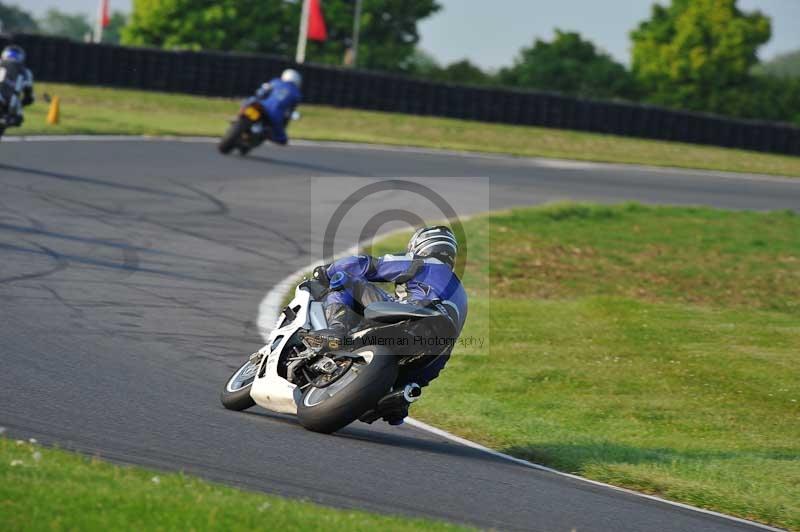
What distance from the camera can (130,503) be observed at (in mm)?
5230

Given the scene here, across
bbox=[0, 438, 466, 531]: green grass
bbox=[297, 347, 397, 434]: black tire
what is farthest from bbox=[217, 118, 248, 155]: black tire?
bbox=[0, 438, 466, 531]: green grass

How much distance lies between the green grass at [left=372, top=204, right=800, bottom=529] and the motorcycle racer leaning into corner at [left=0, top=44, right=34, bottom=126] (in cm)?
568

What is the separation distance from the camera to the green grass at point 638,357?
834cm

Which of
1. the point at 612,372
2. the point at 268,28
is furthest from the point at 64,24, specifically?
the point at 612,372

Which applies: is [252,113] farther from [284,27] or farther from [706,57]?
[284,27]

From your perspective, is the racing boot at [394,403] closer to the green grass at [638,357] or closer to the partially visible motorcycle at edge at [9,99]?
the green grass at [638,357]

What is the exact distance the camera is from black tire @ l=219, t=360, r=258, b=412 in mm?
7837

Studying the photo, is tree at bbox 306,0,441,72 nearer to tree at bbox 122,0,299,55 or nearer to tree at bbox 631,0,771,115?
tree at bbox 122,0,299,55

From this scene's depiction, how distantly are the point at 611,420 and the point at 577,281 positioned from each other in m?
6.58

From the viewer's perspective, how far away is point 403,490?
21.2 ft

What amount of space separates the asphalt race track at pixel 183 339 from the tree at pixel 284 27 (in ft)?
144

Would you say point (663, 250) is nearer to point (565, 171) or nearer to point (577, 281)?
point (577, 281)

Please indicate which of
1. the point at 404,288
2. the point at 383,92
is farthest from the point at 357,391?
the point at 383,92

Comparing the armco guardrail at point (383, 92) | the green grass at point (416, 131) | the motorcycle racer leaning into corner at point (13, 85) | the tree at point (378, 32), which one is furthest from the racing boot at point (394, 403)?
the tree at point (378, 32)
